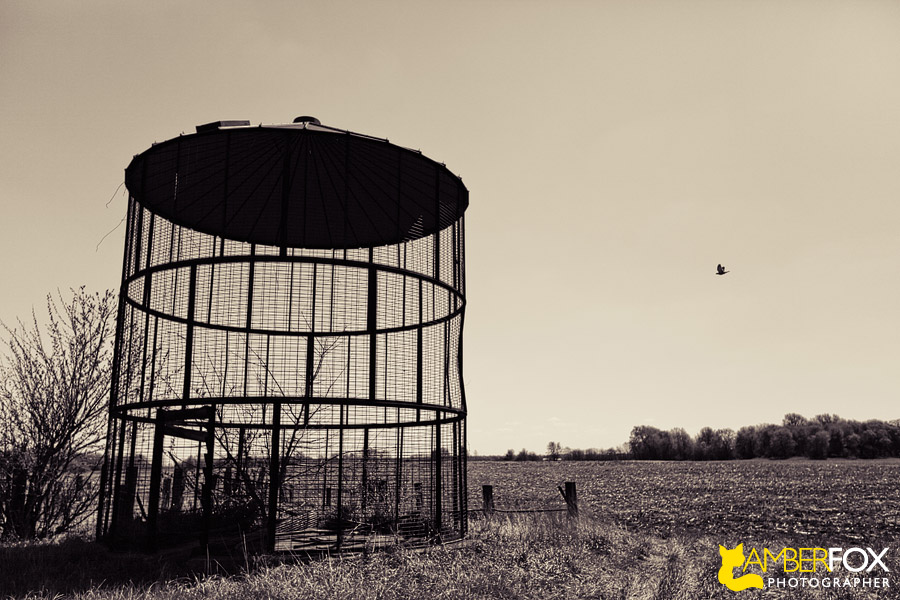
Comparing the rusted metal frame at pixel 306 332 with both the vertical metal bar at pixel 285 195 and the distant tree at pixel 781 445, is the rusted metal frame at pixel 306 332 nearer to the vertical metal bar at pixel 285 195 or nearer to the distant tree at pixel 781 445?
the vertical metal bar at pixel 285 195

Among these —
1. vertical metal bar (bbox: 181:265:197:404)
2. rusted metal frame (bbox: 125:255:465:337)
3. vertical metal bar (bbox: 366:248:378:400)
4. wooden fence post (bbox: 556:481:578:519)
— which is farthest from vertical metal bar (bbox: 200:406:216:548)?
wooden fence post (bbox: 556:481:578:519)

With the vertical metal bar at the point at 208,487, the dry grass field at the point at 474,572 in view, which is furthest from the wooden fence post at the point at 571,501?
the vertical metal bar at the point at 208,487

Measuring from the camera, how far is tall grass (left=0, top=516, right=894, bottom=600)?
8219 mm

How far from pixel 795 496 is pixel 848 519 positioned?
12.0 meters

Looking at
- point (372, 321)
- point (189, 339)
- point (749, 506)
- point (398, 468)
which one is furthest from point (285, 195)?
point (749, 506)

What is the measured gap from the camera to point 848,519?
2294 centimetres

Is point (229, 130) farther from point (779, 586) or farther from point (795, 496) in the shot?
point (795, 496)

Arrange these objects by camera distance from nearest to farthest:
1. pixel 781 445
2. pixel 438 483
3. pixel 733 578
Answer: pixel 733 578 → pixel 438 483 → pixel 781 445

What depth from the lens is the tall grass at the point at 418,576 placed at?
27.0 feet

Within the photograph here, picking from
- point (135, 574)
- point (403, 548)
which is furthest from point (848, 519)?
point (135, 574)

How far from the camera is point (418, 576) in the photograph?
356 inches

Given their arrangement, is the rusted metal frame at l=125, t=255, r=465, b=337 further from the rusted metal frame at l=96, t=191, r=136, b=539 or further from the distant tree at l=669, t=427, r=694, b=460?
the distant tree at l=669, t=427, r=694, b=460

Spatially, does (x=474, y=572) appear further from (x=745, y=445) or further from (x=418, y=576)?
(x=745, y=445)

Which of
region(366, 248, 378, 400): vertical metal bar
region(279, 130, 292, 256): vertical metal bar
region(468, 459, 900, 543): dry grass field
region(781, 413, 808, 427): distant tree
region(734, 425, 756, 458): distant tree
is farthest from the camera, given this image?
region(781, 413, 808, 427): distant tree
